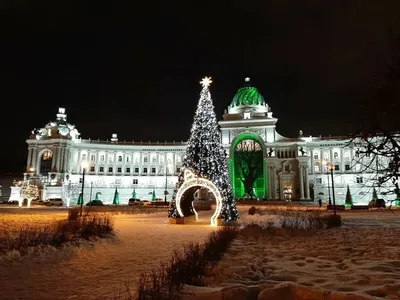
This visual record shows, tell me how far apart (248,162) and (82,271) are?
246 feet

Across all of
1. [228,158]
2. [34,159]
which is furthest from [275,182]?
[34,159]

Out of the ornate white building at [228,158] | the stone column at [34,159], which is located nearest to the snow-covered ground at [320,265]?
the ornate white building at [228,158]

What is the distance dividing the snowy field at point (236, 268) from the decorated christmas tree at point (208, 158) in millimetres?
10015

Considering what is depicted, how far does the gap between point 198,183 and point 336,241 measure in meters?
11.5

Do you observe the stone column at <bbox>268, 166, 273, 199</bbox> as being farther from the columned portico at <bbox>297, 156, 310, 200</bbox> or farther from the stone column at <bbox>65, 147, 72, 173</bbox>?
the stone column at <bbox>65, 147, 72, 173</bbox>

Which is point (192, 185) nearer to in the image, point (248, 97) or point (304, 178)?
point (304, 178)

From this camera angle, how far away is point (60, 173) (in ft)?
267

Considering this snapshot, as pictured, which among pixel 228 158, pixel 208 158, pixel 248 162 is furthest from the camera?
pixel 248 162

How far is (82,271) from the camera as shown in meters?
7.95

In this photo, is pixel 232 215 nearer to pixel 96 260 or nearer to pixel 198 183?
pixel 198 183

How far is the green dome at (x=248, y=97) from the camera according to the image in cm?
8844

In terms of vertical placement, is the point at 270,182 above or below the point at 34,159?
below

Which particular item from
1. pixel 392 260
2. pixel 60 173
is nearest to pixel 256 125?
pixel 60 173

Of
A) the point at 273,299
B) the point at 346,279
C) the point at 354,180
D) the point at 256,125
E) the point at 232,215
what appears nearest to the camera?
the point at 273,299
